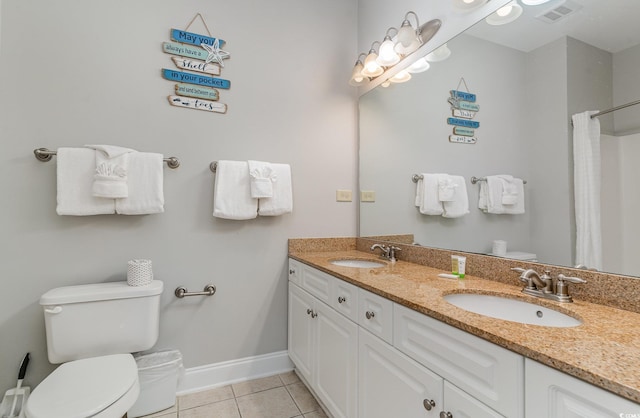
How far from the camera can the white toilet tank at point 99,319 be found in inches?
54.7

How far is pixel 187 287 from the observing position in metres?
1.82

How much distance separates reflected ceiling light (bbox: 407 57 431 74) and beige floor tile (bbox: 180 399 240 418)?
2.22 meters

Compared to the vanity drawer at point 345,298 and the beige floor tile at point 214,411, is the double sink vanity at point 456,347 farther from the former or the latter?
the beige floor tile at point 214,411

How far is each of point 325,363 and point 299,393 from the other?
0.46 metres

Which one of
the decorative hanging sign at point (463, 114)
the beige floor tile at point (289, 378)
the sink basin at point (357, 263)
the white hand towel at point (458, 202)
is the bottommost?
the beige floor tile at point (289, 378)

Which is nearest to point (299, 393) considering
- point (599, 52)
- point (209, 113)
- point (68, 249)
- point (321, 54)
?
point (68, 249)

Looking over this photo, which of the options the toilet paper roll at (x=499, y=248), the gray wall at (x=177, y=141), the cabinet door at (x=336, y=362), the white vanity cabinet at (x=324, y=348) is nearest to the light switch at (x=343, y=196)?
the gray wall at (x=177, y=141)

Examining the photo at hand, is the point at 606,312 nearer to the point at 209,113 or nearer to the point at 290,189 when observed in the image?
the point at 290,189

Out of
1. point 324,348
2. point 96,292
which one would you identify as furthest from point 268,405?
point 96,292

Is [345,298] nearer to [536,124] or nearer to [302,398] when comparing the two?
[302,398]

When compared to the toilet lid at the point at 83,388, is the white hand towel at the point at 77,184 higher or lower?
higher

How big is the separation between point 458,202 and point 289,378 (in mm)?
1537

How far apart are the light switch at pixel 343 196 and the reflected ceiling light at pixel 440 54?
102 centimetres

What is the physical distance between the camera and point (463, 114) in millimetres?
1513
